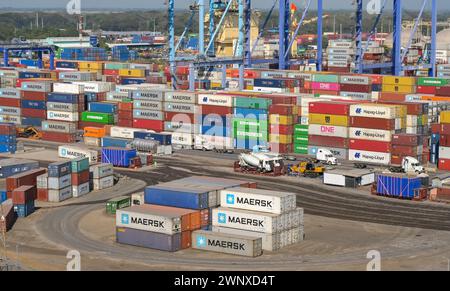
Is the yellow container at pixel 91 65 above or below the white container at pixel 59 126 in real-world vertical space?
above

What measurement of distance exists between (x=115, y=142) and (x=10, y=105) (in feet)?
68.0

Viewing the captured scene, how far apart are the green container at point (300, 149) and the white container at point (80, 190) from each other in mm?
21717

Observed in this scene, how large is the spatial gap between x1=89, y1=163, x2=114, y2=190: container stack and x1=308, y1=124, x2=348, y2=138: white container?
1944 cm

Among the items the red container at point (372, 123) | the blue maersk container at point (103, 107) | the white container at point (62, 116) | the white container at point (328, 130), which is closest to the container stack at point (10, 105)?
the white container at point (62, 116)

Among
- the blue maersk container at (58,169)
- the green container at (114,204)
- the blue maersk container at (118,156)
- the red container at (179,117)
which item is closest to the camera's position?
the green container at (114,204)

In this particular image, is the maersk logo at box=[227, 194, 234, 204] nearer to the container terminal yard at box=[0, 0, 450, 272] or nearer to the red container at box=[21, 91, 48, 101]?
the container terminal yard at box=[0, 0, 450, 272]

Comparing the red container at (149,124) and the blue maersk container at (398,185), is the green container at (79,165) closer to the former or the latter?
the blue maersk container at (398,185)

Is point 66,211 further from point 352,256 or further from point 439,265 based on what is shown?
point 439,265

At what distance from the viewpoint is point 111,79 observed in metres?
106

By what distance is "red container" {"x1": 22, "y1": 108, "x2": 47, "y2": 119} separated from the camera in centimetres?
8688

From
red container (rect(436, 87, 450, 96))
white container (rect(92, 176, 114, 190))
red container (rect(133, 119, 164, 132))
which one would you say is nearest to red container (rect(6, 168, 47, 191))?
white container (rect(92, 176, 114, 190))

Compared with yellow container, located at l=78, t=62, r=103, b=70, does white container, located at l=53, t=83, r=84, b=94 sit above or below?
below

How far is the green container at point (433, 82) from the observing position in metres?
87.5
